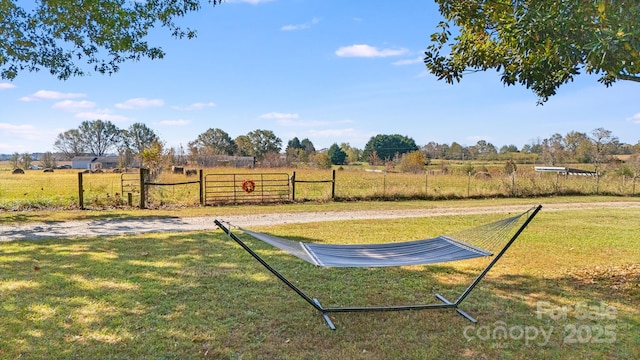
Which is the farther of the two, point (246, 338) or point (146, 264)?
point (146, 264)

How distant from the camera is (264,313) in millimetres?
3473

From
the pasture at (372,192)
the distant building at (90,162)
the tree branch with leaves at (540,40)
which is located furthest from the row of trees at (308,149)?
the tree branch with leaves at (540,40)

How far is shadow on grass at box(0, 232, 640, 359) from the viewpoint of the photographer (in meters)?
2.84

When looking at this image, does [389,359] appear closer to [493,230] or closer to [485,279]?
[493,230]

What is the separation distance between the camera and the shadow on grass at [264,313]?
9.32 ft

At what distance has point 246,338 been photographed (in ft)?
9.80

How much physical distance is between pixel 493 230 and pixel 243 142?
2106 inches

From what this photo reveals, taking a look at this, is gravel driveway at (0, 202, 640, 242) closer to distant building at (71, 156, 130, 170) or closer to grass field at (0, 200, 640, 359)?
grass field at (0, 200, 640, 359)

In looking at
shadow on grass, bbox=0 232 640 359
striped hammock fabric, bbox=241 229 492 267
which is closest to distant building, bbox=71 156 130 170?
shadow on grass, bbox=0 232 640 359

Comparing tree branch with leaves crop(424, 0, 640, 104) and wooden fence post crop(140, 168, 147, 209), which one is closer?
tree branch with leaves crop(424, 0, 640, 104)

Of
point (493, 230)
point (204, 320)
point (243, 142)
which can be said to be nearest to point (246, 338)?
point (204, 320)

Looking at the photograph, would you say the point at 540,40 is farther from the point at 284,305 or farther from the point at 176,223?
the point at 176,223

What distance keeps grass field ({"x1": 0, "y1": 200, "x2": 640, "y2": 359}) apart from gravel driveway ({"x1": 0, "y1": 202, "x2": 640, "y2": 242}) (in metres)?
1.11

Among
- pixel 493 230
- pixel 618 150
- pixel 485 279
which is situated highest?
pixel 618 150
